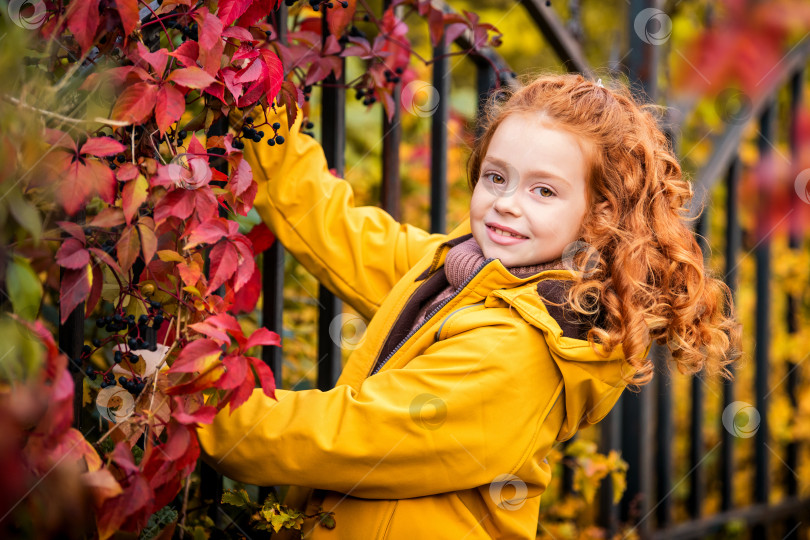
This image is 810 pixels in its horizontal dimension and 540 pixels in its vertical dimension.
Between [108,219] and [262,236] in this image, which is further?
[262,236]

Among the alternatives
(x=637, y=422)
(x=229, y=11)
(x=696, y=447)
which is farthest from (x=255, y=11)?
(x=696, y=447)

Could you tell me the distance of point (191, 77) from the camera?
104 cm

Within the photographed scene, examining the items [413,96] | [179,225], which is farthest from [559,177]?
[413,96]

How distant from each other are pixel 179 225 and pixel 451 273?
1.73 feet

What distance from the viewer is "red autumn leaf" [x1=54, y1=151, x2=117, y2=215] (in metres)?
0.96

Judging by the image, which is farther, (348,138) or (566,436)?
(348,138)

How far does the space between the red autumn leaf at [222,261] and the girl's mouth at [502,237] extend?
48cm

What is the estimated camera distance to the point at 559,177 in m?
1.37

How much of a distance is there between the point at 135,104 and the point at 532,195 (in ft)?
2.19

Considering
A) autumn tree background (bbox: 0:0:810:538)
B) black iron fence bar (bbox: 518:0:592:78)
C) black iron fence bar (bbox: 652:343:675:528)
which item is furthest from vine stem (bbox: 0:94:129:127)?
black iron fence bar (bbox: 652:343:675:528)

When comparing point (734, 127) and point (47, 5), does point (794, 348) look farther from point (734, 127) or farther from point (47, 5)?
point (47, 5)

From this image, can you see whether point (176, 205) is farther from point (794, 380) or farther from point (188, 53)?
point (794, 380)

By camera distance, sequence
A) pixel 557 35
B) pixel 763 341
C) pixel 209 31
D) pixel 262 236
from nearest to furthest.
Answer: pixel 209 31, pixel 262 236, pixel 557 35, pixel 763 341

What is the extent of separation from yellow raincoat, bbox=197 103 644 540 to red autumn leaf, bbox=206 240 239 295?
10.6 inches
